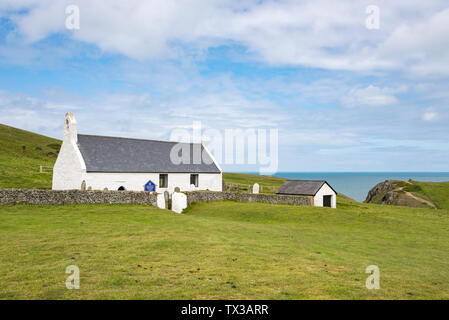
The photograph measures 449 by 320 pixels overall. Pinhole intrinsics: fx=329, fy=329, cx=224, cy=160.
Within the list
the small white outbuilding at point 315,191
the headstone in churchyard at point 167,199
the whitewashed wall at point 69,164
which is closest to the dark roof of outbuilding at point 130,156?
the whitewashed wall at point 69,164

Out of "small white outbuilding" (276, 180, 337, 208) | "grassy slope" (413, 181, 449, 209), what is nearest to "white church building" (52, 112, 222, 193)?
"small white outbuilding" (276, 180, 337, 208)

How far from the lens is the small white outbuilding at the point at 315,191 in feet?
123

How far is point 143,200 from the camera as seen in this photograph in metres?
32.3

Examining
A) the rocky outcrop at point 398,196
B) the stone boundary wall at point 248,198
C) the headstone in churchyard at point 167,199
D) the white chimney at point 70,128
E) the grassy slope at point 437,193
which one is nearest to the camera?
the headstone in churchyard at point 167,199

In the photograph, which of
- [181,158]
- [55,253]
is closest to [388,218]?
[55,253]

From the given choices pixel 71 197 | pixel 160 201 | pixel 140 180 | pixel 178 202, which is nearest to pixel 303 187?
pixel 178 202

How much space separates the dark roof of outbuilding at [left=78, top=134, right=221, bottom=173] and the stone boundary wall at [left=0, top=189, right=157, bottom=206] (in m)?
9.18

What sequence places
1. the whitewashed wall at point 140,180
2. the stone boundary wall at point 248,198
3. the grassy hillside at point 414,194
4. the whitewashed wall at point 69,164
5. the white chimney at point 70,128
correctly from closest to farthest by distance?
the stone boundary wall at point 248,198, the whitewashed wall at point 69,164, the whitewashed wall at point 140,180, the white chimney at point 70,128, the grassy hillside at point 414,194

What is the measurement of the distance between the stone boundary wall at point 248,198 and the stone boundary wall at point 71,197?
7.41 m

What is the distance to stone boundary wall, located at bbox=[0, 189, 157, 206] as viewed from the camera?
27459 millimetres

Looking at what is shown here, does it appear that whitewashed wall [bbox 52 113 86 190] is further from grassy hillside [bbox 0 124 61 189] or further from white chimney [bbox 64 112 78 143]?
grassy hillside [bbox 0 124 61 189]

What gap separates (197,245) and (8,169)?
4627 centimetres

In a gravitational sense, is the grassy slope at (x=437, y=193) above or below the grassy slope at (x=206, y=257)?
above

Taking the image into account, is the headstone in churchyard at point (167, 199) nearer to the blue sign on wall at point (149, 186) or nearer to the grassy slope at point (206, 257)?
the blue sign on wall at point (149, 186)
